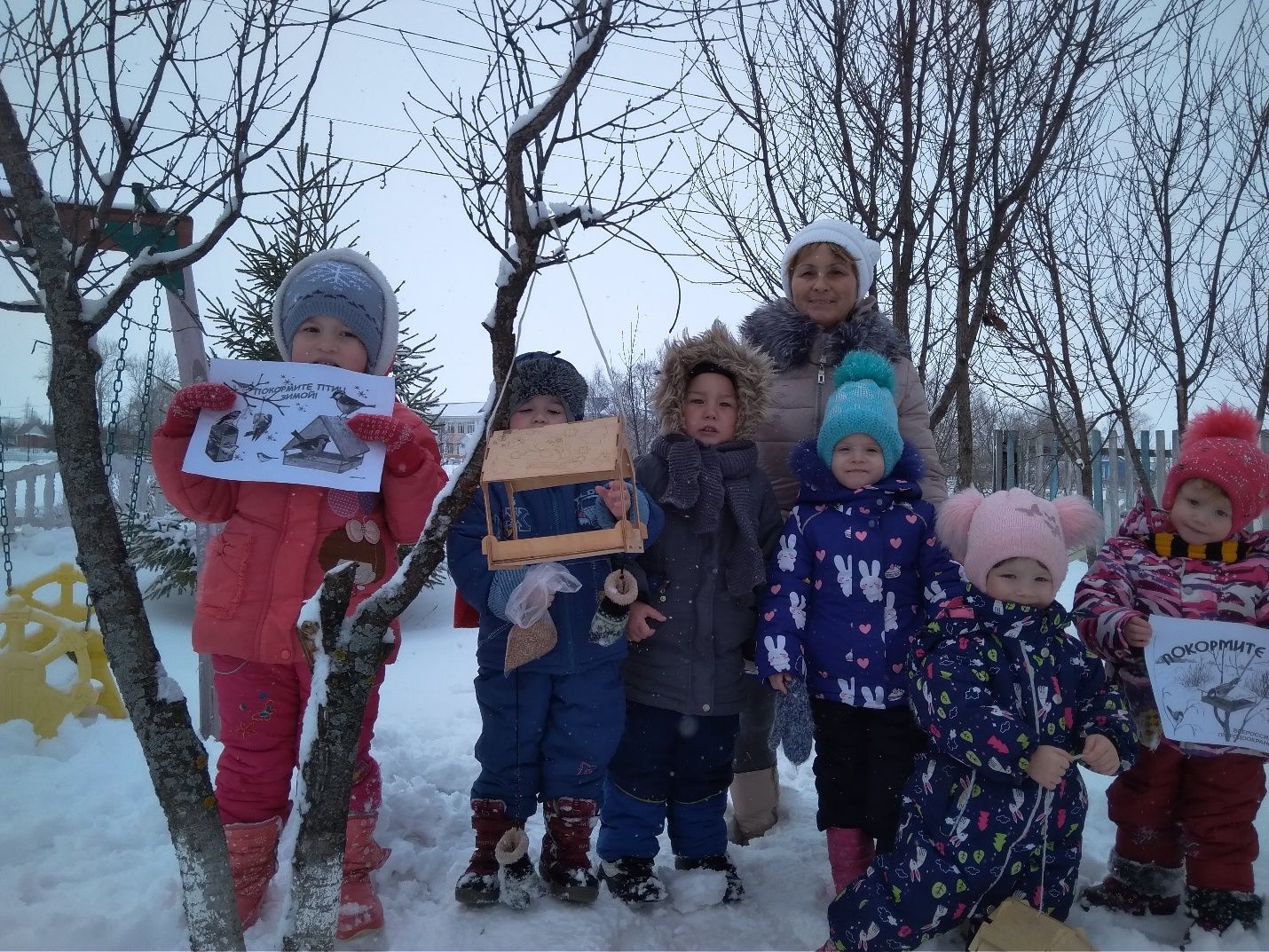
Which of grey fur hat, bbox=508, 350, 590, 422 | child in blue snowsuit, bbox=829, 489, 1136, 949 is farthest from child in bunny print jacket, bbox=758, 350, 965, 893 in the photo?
grey fur hat, bbox=508, 350, 590, 422

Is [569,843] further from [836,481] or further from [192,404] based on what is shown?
[192,404]

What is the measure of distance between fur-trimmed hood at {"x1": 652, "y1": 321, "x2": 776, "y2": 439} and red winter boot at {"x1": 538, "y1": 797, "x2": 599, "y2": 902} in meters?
1.34

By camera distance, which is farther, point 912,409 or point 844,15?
point 844,15

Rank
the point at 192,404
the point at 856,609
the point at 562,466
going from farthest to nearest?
the point at 856,609 → the point at 192,404 → the point at 562,466

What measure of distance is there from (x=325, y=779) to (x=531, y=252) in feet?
4.11

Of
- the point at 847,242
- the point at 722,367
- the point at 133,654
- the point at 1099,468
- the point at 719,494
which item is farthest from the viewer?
the point at 1099,468

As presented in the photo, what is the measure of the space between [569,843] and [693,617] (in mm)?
856

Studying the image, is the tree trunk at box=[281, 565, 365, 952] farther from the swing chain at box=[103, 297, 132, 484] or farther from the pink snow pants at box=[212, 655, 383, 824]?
the swing chain at box=[103, 297, 132, 484]

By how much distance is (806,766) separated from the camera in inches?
168

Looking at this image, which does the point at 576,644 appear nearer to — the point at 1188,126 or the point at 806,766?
the point at 806,766

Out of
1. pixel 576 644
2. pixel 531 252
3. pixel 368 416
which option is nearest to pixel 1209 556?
pixel 576 644

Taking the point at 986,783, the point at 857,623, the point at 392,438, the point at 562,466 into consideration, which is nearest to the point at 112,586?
the point at 392,438

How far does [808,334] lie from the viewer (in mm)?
3305

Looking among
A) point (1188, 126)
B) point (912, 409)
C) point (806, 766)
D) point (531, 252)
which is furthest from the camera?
point (1188, 126)
